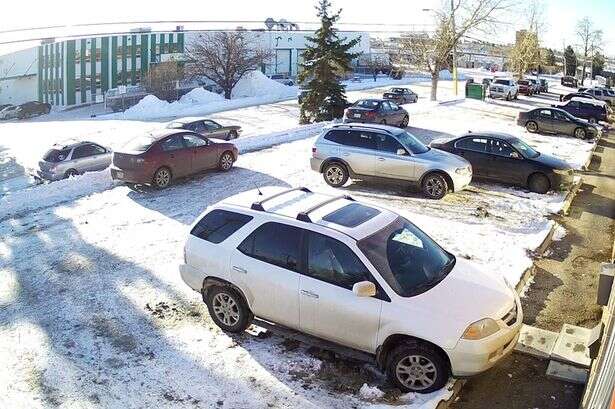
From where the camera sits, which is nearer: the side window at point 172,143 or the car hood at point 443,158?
the car hood at point 443,158

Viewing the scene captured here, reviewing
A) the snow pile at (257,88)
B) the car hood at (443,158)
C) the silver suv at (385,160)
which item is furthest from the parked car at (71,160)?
the snow pile at (257,88)

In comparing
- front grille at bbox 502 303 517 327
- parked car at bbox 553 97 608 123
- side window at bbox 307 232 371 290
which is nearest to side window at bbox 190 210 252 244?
side window at bbox 307 232 371 290

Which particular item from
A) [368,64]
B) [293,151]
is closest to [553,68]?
[368,64]

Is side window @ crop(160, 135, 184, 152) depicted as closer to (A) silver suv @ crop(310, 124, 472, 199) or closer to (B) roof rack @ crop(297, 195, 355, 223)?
(A) silver suv @ crop(310, 124, 472, 199)

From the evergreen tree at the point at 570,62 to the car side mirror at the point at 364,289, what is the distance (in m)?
88.1

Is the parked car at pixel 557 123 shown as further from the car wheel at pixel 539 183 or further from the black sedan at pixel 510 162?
the car wheel at pixel 539 183

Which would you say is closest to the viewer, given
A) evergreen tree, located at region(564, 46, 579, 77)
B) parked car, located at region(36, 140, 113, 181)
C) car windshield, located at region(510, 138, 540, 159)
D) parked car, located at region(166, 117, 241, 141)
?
car windshield, located at region(510, 138, 540, 159)

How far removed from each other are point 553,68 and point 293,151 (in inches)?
3406

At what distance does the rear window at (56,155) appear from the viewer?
788 inches

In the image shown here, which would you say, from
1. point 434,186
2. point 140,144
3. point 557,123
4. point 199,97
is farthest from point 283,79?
point 434,186

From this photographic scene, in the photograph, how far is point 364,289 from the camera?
6.10 m

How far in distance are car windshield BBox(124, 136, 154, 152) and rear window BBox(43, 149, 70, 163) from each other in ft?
20.5

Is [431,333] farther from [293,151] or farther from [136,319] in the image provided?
[293,151]

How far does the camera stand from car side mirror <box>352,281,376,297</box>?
20.0 ft
